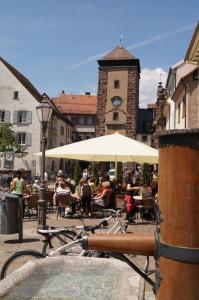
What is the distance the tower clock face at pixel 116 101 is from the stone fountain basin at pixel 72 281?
62.7 m

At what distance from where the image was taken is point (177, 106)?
34.1m

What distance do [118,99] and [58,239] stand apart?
6019 cm

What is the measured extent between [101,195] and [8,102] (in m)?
36.5

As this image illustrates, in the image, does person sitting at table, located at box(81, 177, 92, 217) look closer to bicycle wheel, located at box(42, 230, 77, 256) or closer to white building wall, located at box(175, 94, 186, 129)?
bicycle wheel, located at box(42, 230, 77, 256)

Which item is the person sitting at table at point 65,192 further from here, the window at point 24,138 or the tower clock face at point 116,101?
the tower clock face at point 116,101

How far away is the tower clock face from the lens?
215 ft

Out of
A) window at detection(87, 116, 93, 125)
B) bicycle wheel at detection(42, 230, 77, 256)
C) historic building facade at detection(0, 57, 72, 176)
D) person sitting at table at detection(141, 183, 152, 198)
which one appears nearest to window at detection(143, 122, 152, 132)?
window at detection(87, 116, 93, 125)

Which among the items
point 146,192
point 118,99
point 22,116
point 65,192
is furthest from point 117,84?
point 65,192

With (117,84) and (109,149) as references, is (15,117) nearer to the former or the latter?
(117,84)

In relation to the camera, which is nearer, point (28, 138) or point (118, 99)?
point (28, 138)

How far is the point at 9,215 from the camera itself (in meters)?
9.45

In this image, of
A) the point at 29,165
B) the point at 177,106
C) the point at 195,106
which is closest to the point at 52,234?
the point at 195,106

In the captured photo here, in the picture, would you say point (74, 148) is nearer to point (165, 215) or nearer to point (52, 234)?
point (52, 234)

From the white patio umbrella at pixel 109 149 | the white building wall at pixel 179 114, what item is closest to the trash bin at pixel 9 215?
the white patio umbrella at pixel 109 149
